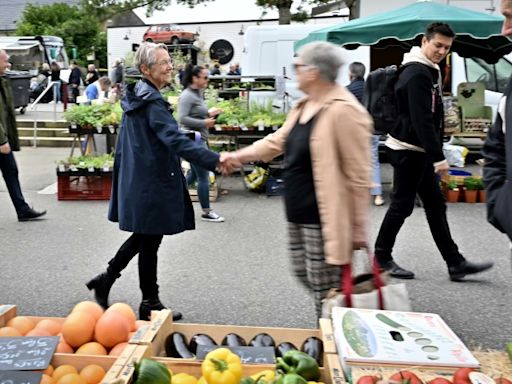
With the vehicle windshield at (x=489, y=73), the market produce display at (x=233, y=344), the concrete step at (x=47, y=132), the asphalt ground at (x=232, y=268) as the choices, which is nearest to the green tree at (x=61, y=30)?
the concrete step at (x=47, y=132)

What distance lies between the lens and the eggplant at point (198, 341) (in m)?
2.88

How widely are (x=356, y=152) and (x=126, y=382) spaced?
1.48m

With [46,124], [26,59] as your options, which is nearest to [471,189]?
[46,124]

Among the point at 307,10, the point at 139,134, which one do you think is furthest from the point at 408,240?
the point at 307,10

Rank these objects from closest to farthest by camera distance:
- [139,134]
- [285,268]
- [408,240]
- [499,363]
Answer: [499,363] → [139,134] → [285,268] → [408,240]

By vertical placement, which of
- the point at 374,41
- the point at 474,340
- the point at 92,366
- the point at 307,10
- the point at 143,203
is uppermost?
the point at 307,10

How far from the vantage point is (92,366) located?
8.70 feet

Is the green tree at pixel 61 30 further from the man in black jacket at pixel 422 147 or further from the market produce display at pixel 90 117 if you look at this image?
the man in black jacket at pixel 422 147

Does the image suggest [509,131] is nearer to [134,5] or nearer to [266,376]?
[266,376]

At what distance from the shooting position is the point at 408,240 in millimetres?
6648

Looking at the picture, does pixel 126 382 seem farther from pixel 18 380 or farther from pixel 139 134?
pixel 139 134

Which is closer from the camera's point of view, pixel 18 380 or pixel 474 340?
pixel 18 380

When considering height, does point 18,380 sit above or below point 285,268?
above

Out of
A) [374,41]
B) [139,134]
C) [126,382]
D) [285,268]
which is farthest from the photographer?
[374,41]
